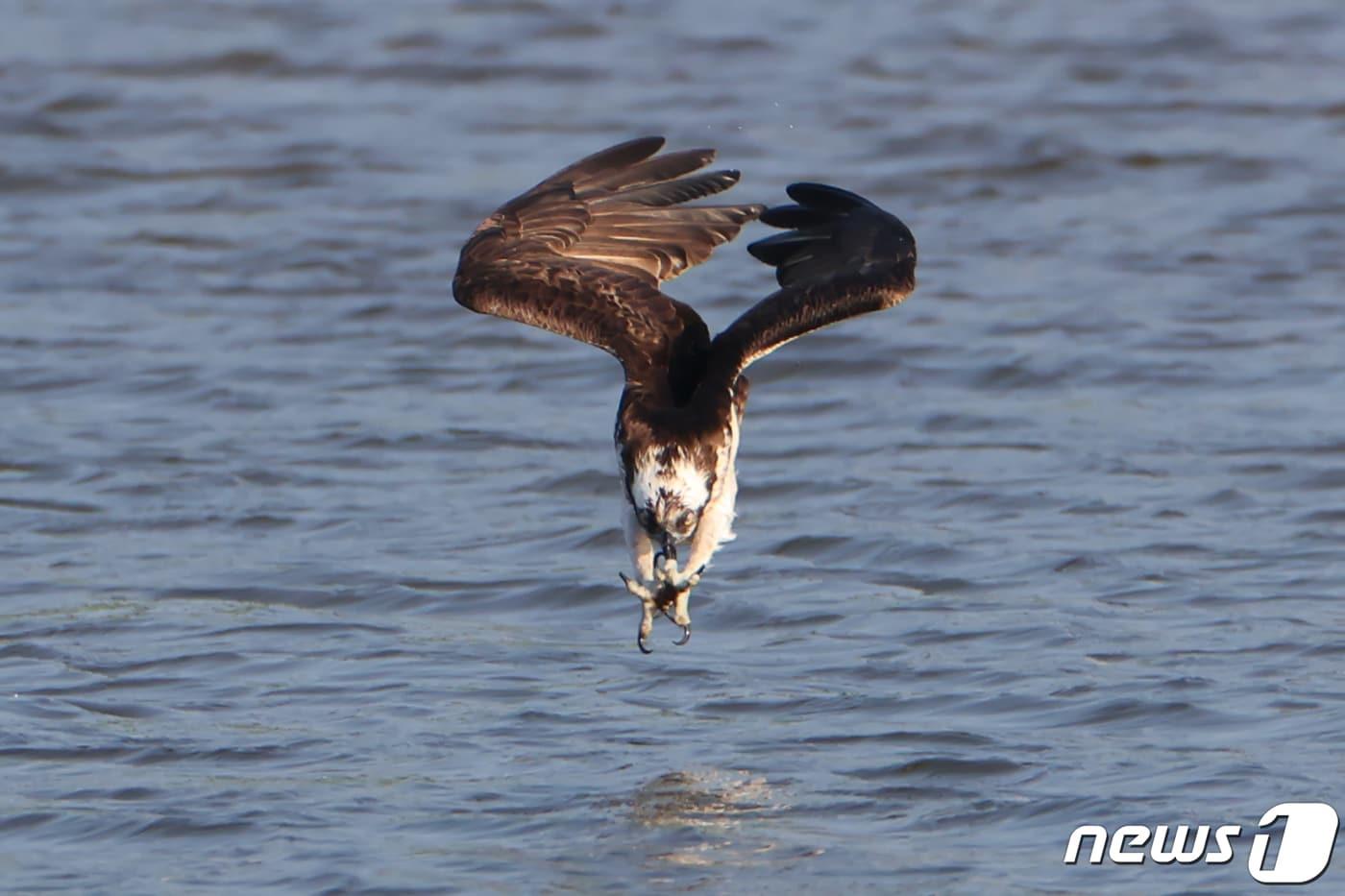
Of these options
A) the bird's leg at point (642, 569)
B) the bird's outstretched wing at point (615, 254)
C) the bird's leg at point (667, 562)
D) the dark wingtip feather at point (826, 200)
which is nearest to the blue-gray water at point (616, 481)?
the bird's leg at point (642, 569)

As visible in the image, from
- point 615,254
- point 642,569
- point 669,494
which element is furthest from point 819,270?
point 669,494

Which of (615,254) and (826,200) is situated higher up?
(826,200)

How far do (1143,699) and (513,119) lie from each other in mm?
10033

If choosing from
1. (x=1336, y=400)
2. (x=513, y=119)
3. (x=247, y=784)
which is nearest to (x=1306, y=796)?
(x=247, y=784)

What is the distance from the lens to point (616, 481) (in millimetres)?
10625

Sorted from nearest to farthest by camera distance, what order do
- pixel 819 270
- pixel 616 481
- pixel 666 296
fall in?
pixel 666 296
pixel 819 270
pixel 616 481

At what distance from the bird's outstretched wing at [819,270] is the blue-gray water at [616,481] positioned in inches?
46.6

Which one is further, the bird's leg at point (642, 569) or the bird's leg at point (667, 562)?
the bird's leg at point (642, 569)

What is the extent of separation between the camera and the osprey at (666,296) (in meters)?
7.53

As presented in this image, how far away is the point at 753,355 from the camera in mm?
7996

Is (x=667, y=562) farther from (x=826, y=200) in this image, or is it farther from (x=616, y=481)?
(x=616, y=481)

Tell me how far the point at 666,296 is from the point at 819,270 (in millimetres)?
673

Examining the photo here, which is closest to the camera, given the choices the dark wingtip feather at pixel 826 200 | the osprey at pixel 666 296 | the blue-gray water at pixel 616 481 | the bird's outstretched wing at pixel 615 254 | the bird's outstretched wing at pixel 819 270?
the blue-gray water at pixel 616 481

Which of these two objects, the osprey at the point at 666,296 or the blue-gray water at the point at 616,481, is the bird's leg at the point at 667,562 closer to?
the osprey at the point at 666,296
